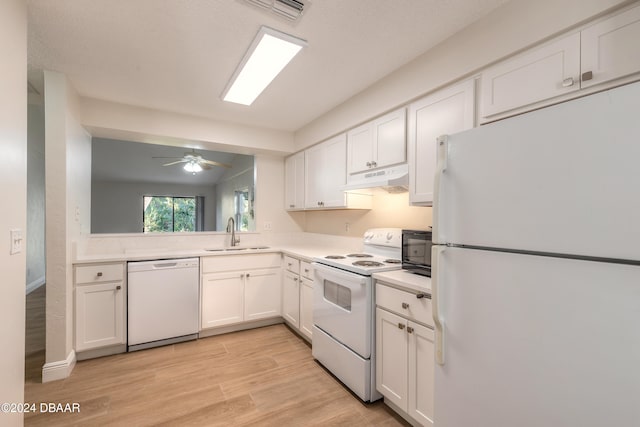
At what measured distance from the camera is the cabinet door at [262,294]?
3.25 meters

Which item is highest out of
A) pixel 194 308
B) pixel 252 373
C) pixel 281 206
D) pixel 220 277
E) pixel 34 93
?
pixel 34 93

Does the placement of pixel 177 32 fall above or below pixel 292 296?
above

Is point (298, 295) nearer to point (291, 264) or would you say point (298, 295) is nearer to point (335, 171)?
point (291, 264)

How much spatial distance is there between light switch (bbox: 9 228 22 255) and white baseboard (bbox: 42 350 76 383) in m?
1.43

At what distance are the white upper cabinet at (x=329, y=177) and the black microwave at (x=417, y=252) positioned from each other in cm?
91

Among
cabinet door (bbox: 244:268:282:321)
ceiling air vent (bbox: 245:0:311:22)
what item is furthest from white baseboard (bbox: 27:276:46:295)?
ceiling air vent (bbox: 245:0:311:22)

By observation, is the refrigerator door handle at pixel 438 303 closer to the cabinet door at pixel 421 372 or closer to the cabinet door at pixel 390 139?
the cabinet door at pixel 421 372

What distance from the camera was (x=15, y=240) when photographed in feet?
4.57

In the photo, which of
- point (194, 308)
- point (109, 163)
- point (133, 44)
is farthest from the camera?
point (109, 163)

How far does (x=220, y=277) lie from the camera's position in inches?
123

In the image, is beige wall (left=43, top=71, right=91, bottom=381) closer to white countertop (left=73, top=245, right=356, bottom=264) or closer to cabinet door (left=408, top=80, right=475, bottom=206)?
white countertop (left=73, top=245, right=356, bottom=264)

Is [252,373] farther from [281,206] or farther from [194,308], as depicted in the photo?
[281,206]

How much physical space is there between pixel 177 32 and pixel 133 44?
39 cm

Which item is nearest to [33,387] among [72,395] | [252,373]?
[72,395]
